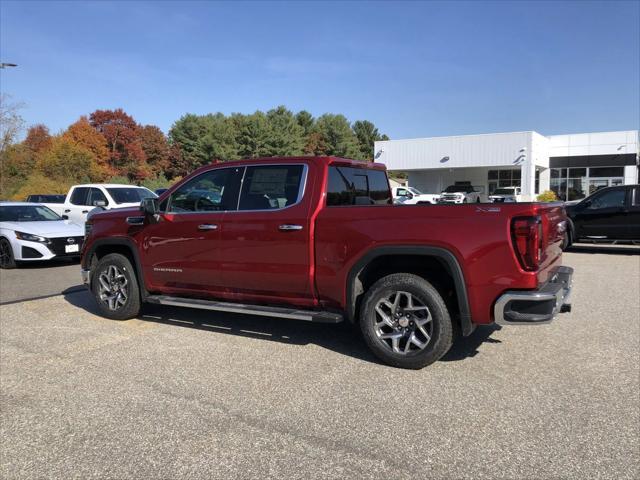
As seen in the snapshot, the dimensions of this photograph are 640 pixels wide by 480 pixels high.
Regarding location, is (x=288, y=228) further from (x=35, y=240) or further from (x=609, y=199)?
(x=609, y=199)

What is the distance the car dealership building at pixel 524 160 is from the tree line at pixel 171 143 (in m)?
11.9

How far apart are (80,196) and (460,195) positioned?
25105 millimetres

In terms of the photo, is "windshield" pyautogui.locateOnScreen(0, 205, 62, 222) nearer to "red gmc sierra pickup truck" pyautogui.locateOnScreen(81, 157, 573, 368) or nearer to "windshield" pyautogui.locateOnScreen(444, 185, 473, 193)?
"red gmc sierra pickup truck" pyautogui.locateOnScreen(81, 157, 573, 368)

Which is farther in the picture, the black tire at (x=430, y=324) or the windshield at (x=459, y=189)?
the windshield at (x=459, y=189)

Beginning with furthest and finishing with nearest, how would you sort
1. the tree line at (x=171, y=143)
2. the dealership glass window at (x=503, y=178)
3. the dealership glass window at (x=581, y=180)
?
the tree line at (x=171, y=143) < the dealership glass window at (x=503, y=178) < the dealership glass window at (x=581, y=180)

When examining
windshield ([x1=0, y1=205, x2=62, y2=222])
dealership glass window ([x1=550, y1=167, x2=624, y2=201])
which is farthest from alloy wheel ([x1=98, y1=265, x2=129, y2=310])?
dealership glass window ([x1=550, y1=167, x2=624, y2=201])

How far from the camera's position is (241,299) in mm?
5570

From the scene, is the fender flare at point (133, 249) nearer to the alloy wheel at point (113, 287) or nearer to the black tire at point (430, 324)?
the alloy wheel at point (113, 287)

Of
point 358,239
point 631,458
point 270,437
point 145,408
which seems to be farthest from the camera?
point 358,239

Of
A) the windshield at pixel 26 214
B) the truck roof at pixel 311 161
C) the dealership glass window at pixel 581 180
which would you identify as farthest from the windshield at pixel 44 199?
the dealership glass window at pixel 581 180

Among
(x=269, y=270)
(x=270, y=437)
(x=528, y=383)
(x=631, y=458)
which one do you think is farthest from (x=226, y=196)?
(x=631, y=458)

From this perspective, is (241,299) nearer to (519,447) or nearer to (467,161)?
(519,447)

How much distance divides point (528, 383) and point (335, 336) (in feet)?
6.95

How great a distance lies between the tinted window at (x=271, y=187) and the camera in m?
5.24
